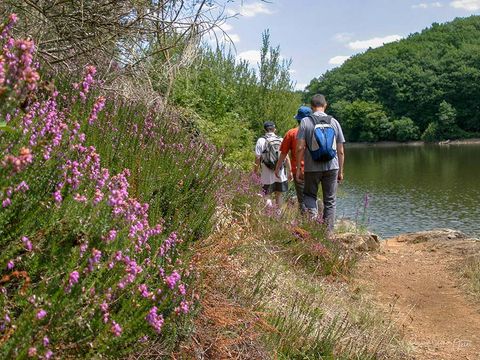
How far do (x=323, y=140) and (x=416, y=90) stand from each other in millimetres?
113993

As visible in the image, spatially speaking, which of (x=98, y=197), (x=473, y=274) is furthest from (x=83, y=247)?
(x=473, y=274)

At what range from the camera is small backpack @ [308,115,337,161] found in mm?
7270

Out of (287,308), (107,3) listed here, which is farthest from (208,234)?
(107,3)

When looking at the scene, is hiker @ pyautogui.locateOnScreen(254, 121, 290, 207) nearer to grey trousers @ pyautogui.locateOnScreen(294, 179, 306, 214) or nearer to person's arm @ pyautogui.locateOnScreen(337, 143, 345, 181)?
grey trousers @ pyautogui.locateOnScreen(294, 179, 306, 214)

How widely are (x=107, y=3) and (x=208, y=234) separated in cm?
239

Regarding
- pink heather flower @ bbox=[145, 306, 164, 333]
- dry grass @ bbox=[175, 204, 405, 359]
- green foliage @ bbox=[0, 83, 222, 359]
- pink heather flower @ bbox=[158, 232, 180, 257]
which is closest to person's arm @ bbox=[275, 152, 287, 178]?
dry grass @ bbox=[175, 204, 405, 359]

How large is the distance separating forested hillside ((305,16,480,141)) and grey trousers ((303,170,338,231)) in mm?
99520

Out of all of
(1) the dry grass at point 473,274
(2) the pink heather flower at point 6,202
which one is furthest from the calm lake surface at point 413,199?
(2) the pink heather flower at point 6,202

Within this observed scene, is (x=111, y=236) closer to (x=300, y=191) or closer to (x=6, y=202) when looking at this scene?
(x=6, y=202)

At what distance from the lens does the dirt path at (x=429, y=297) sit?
5277 mm

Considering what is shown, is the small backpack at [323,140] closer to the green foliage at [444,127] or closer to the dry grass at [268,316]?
the dry grass at [268,316]

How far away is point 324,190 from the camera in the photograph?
25.4ft

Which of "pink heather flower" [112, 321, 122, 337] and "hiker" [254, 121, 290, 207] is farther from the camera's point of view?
"hiker" [254, 121, 290, 207]

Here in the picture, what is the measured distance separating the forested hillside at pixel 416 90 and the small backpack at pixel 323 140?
328 ft
